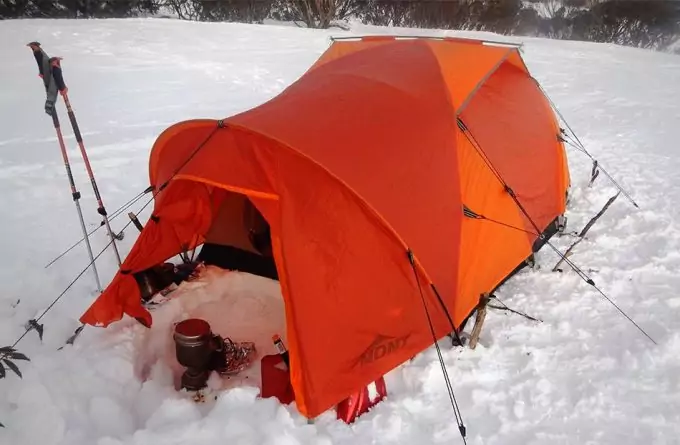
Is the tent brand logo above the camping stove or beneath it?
above

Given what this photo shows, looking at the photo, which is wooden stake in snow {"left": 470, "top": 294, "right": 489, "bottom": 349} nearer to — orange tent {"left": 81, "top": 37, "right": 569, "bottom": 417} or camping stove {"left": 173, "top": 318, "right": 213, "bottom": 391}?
orange tent {"left": 81, "top": 37, "right": 569, "bottom": 417}

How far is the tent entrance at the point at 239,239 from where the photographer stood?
4.35 meters

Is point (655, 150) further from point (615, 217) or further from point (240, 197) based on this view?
point (240, 197)

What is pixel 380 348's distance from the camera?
302cm

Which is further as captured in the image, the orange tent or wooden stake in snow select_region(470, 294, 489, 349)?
wooden stake in snow select_region(470, 294, 489, 349)

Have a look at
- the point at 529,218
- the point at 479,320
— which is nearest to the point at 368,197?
the point at 479,320

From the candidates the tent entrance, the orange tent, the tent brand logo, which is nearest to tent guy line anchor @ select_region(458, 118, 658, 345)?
the orange tent

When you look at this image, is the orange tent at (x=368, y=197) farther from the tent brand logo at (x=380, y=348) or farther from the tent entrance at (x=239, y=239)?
the tent entrance at (x=239, y=239)

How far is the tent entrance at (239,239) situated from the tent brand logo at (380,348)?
62.0 inches

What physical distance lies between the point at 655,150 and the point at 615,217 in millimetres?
2274

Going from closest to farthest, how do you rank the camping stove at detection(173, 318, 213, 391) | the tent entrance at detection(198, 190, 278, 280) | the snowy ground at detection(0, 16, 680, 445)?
the snowy ground at detection(0, 16, 680, 445)
the camping stove at detection(173, 318, 213, 391)
the tent entrance at detection(198, 190, 278, 280)

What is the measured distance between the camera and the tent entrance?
14.3 feet

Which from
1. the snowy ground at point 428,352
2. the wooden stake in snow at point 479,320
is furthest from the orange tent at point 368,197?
the snowy ground at point 428,352

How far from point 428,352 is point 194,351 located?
4.72 feet
